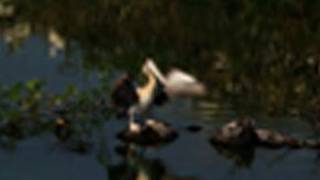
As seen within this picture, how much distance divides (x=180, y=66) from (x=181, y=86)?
4.49 m

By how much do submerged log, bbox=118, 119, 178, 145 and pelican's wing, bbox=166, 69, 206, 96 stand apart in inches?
111

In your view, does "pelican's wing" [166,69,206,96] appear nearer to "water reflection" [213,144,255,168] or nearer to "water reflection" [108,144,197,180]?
"water reflection" [213,144,255,168]

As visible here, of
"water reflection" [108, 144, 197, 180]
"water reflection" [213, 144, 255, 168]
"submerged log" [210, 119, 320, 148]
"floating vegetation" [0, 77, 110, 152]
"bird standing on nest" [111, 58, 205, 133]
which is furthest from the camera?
"bird standing on nest" [111, 58, 205, 133]

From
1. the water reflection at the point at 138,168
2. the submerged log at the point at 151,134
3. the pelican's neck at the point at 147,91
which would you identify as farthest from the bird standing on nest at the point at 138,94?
the water reflection at the point at 138,168

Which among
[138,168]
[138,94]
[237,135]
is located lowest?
[138,168]

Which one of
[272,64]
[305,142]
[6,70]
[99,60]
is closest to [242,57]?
[272,64]

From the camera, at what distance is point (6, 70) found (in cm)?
2984

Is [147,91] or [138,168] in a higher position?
[147,91]

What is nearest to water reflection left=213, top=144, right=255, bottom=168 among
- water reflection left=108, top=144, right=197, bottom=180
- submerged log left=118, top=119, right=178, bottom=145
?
submerged log left=118, top=119, right=178, bottom=145

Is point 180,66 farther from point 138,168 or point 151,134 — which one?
point 138,168

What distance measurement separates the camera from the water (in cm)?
2216

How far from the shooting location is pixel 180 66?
32156 mm

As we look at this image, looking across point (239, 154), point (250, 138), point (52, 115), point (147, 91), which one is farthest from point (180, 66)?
point (239, 154)

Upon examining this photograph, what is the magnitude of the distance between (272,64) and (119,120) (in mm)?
7377
